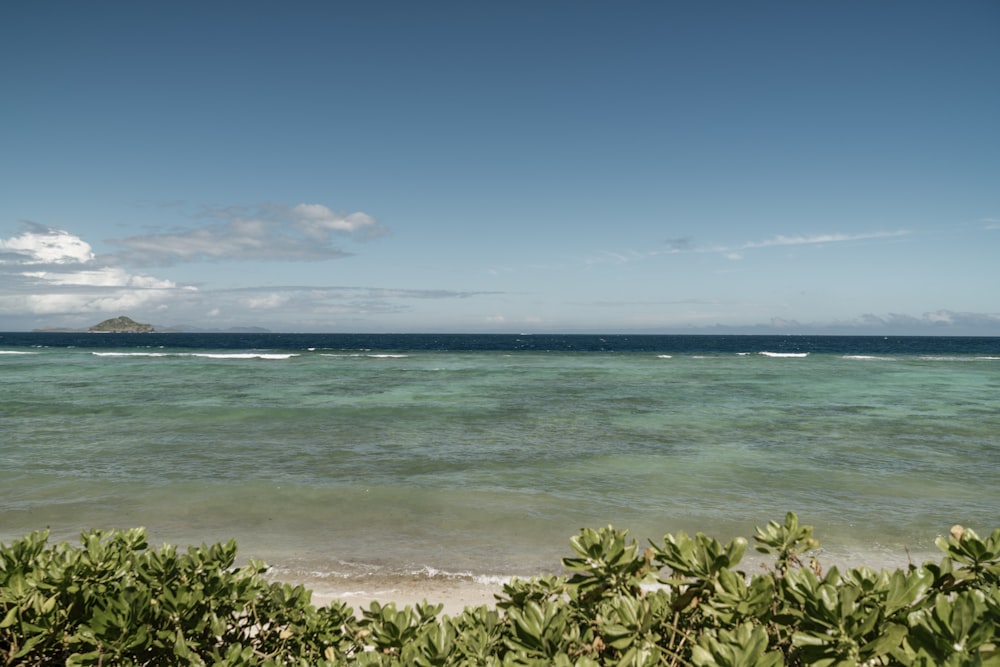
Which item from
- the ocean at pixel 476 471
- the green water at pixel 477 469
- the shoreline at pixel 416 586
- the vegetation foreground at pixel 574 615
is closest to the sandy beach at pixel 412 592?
the shoreline at pixel 416 586

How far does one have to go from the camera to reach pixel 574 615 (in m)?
2.23

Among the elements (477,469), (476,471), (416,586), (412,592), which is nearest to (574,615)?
(412,592)

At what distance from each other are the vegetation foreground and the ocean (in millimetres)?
1570

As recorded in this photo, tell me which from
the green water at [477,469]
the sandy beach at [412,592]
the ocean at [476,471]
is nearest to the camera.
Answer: the sandy beach at [412,592]

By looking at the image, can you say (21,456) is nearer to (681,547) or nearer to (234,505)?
(234,505)

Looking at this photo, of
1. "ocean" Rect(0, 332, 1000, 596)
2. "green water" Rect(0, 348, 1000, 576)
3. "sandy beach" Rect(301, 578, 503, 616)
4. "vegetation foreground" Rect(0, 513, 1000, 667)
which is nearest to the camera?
"vegetation foreground" Rect(0, 513, 1000, 667)

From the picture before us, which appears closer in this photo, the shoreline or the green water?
the shoreline

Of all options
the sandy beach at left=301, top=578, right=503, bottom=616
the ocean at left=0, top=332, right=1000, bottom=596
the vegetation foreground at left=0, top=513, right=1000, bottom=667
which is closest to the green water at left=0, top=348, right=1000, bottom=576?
the ocean at left=0, top=332, right=1000, bottom=596

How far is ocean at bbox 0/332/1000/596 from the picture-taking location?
7.59 metres

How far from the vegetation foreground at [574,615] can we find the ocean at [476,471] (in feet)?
5.15

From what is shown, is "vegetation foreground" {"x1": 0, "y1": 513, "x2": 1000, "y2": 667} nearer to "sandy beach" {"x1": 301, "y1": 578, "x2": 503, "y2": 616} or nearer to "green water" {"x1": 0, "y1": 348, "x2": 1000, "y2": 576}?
"sandy beach" {"x1": 301, "y1": 578, "x2": 503, "y2": 616}

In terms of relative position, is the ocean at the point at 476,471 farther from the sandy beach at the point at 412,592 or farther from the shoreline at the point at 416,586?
the sandy beach at the point at 412,592

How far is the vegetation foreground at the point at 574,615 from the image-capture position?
1631mm

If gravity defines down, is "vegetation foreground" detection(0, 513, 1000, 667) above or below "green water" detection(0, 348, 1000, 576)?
above
